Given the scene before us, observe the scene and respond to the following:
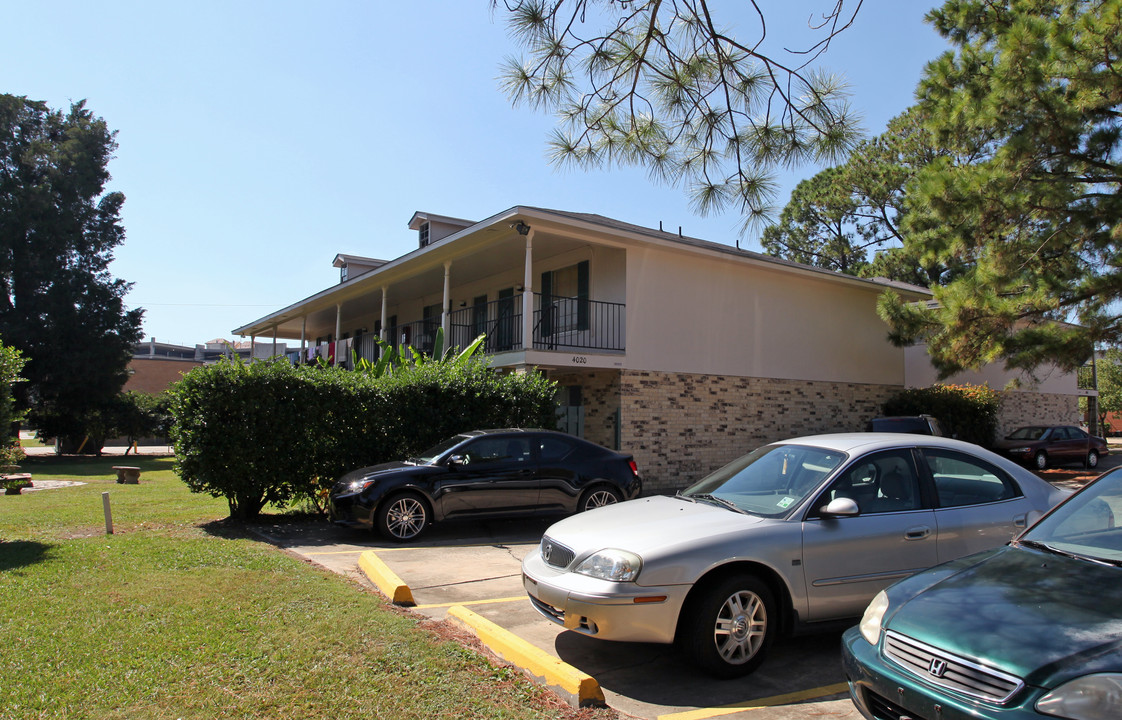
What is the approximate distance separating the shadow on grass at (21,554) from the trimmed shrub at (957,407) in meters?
19.6

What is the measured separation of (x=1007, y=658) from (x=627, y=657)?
8.56ft

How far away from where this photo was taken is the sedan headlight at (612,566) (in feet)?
14.6

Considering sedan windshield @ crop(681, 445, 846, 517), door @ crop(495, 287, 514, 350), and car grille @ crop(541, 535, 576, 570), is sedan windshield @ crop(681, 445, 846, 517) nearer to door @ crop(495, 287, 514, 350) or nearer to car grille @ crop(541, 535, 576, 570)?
car grille @ crop(541, 535, 576, 570)

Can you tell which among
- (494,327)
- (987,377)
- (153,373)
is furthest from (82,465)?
(987,377)

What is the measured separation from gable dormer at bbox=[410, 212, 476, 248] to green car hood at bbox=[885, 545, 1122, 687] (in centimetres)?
1998

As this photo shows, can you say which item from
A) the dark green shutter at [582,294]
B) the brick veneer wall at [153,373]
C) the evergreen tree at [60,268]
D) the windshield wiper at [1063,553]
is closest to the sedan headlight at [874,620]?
the windshield wiper at [1063,553]

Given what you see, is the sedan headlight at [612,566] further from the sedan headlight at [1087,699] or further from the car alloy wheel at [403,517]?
the car alloy wheel at [403,517]

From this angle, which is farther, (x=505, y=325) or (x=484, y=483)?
(x=505, y=325)

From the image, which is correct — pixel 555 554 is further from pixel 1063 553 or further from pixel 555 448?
pixel 555 448

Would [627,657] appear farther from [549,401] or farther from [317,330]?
[317,330]

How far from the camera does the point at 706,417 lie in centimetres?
1725

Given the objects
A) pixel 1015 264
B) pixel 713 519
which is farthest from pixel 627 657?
pixel 1015 264

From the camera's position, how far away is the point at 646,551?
14.7 ft

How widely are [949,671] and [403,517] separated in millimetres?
7434
